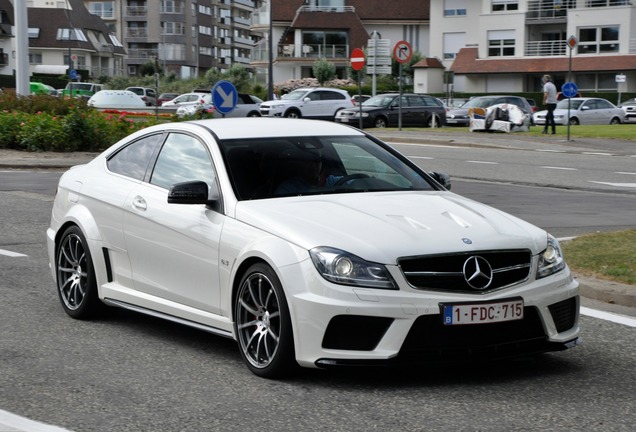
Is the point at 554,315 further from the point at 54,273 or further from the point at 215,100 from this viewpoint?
the point at 215,100

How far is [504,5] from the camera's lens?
86062mm

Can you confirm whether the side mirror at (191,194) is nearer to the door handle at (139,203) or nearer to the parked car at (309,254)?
the parked car at (309,254)

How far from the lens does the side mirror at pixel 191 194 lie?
6.88 m

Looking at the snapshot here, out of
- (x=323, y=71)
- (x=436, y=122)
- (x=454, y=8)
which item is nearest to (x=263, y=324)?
(x=436, y=122)

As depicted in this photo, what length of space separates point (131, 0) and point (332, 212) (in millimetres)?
146808

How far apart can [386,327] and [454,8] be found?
88047 mm

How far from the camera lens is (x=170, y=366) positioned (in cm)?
668

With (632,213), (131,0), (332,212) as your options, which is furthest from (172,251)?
(131,0)

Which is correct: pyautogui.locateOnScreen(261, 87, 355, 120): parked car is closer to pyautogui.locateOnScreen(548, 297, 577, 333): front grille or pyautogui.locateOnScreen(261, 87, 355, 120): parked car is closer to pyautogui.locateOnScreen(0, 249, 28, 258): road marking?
pyautogui.locateOnScreen(0, 249, 28, 258): road marking

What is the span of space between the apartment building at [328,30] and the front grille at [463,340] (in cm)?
9553

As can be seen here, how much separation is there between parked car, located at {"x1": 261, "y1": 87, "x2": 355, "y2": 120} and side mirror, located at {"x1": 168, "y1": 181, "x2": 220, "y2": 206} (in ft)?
145

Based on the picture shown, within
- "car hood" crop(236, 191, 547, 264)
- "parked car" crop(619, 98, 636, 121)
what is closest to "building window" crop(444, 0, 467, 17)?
"parked car" crop(619, 98, 636, 121)

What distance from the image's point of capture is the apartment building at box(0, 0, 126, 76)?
406 ft

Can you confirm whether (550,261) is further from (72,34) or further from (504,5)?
(72,34)
